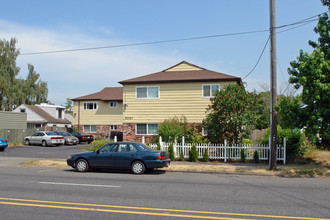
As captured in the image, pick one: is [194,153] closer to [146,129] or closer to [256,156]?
[256,156]

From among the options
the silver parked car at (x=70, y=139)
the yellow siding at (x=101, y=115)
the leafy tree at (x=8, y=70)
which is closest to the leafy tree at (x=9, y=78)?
the leafy tree at (x=8, y=70)

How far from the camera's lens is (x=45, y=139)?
106ft

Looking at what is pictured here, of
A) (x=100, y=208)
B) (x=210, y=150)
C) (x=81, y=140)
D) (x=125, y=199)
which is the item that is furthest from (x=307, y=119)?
(x=81, y=140)

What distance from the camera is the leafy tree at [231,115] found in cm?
1828

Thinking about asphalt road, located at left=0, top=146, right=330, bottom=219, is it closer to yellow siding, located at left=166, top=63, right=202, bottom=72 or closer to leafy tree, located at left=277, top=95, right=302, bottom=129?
leafy tree, located at left=277, top=95, right=302, bottom=129

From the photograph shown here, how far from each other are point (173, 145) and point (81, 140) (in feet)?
68.1

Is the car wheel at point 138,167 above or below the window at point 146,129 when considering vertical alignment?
below

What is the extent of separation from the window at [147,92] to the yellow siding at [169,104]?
290mm

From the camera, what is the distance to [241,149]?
58.5 feet

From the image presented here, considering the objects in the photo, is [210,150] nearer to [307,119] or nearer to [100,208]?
[307,119]

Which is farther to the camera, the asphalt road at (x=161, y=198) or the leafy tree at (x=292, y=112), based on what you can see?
the leafy tree at (x=292, y=112)

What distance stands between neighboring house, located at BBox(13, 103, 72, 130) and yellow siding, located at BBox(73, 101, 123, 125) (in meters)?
10.1

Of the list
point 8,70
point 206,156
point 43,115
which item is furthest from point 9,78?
point 206,156

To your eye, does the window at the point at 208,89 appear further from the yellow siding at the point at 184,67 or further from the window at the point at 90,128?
the window at the point at 90,128
